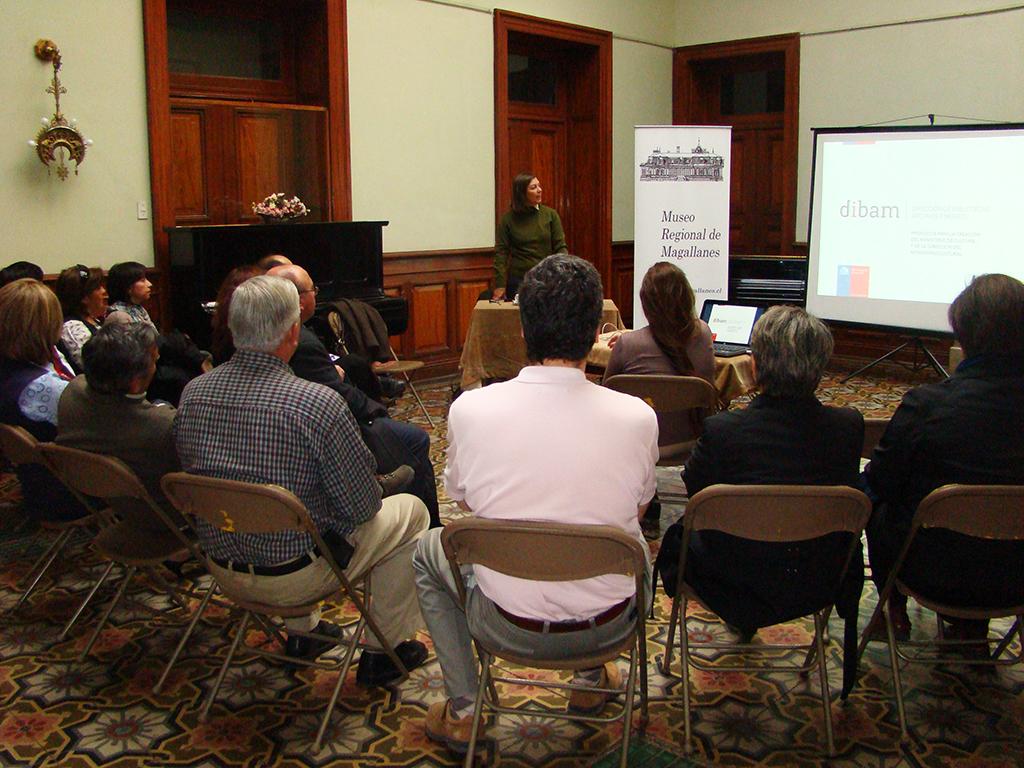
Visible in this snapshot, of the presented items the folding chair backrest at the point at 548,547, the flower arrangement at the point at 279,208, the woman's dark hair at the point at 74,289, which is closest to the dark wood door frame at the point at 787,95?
the flower arrangement at the point at 279,208

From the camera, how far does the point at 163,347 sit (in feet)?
14.6

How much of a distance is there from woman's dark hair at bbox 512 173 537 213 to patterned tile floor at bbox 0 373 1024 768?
4.73m

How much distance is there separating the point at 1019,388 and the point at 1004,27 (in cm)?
625

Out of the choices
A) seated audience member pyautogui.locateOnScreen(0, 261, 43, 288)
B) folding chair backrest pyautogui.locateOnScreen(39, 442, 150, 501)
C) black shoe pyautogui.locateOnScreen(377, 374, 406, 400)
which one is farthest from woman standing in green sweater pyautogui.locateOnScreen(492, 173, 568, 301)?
folding chair backrest pyautogui.locateOnScreen(39, 442, 150, 501)

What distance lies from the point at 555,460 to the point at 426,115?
231 inches

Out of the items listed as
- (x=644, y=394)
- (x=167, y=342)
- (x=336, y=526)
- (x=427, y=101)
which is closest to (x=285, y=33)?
(x=427, y=101)

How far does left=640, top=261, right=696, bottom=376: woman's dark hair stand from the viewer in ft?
12.4

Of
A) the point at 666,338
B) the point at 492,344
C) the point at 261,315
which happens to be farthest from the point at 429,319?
the point at 261,315

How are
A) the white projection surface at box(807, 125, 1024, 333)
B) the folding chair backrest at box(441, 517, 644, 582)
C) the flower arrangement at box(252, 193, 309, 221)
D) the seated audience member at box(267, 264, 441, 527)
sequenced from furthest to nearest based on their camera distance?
the white projection surface at box(807, 125, 1024, 333) < the flower arrangement at box(252, 193, 309, 221) < the seated audience member at box(267, 264, 441, 527) < the folding chair backrest at box(441, 517, 644, 582)

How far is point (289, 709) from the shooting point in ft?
9.20

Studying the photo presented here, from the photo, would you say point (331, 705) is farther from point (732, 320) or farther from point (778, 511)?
point (732, 320)

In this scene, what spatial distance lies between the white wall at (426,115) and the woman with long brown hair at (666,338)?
3701 mm

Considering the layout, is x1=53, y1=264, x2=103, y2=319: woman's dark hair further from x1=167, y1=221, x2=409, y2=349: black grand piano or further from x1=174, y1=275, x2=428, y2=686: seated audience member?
x1=174, y1=275, x2=428, y2=686: seated audience member

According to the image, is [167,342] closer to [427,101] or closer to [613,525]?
[613,525]
